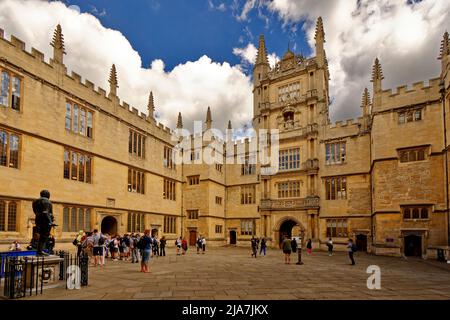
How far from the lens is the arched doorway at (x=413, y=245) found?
75.0 ft

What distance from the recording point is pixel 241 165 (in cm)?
3812

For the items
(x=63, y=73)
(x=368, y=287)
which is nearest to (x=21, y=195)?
(x=63, y=73)

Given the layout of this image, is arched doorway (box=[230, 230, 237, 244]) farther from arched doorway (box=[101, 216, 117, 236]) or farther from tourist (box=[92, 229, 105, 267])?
tourist (box=[92, 229, 105, 267])

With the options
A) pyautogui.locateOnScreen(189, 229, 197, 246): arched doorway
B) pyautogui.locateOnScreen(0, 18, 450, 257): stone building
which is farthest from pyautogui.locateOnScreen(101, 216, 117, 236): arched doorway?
pyautogui.locateOnScreen(189, 229, 197, 246): arched doorway

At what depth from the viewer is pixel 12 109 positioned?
55.6ft

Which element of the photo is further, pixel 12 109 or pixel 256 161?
pixel 256 161

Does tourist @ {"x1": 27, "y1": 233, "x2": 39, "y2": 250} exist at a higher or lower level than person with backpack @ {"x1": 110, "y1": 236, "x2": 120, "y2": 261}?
higher

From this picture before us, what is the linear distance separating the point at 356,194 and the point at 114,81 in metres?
23.9

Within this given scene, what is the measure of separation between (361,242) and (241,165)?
51.7 ft

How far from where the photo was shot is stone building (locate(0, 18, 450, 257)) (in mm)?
18078

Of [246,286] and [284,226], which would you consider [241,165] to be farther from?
[246,286]

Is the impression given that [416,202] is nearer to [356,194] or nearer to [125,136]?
[356,194]

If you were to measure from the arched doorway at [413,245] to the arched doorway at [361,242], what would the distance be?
17.8 ft

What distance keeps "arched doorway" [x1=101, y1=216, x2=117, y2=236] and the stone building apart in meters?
0.11
